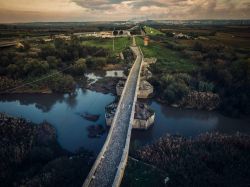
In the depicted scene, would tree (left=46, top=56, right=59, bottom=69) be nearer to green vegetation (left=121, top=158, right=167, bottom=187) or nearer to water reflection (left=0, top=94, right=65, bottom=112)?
water reflection (left=0, top=94, right=65, bottom=112)

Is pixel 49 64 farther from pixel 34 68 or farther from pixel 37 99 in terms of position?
pixel 37 99

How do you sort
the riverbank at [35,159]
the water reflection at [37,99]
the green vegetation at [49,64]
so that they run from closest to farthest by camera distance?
the riverbank at [35,159]
the water reflection at [37,99]
the green vegetation at [49,64]

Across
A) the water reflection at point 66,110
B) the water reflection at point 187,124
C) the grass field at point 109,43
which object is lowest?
the water reflection at point 187,124

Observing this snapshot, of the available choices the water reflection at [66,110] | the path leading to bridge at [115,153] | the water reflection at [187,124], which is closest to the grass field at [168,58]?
the water reflection at [187,124]

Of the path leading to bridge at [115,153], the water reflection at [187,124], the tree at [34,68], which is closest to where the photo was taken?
the path leading to bridge at [115,153]

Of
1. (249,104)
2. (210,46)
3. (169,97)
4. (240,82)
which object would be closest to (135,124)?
(169,97)

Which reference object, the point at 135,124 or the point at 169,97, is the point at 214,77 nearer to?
the point at 169,97

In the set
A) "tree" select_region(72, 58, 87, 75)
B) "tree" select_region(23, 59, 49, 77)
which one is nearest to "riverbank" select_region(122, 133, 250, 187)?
"tree" select_region(23, 59, 49, 77)

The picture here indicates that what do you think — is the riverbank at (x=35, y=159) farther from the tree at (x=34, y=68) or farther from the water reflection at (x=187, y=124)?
the tree at (x=34, y=68)
